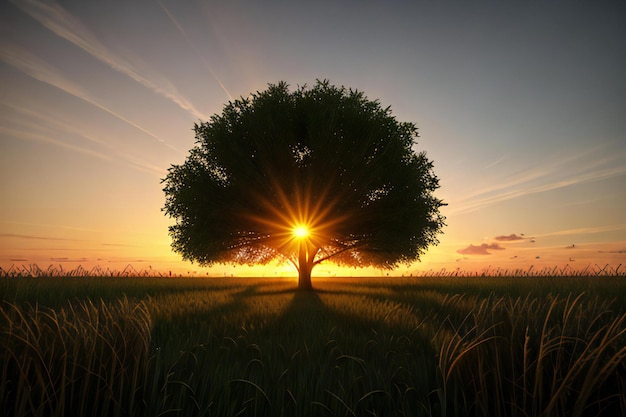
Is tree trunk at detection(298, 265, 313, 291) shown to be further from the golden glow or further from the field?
the field

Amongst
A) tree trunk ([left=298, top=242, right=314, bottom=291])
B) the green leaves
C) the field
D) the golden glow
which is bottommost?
the field

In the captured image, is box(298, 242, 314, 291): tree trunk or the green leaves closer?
the green leaves

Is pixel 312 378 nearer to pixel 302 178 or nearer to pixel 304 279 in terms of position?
pixel 302 178

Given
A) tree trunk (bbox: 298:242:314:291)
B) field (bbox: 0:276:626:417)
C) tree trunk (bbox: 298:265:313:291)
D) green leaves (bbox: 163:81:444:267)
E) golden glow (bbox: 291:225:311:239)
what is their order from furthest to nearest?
1. tree trunk (bbox: 298:242:314:291)
2. tree trunk (bbox: 298:265:313:291)
3. golden glow (bbox: 291:225:311:239)
4. green leaves (bbox: 163:81:444:267)
5. field (bbox: 0:276:626:417)

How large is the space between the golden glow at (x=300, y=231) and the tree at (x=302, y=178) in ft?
0.21

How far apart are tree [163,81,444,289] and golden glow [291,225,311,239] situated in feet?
0.21

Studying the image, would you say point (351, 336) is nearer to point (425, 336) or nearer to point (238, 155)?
point (425, 336)

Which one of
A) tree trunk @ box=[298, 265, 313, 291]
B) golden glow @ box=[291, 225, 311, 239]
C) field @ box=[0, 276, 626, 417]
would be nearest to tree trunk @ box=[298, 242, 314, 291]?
tree trunk @ box=[298, 265, 313, 291]

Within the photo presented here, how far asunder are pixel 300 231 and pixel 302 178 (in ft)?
13.3

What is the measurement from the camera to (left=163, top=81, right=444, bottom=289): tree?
18734 millimetres

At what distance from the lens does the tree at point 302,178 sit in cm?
1873

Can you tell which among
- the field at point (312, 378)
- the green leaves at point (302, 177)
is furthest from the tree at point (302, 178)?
the field at point (312, 378)

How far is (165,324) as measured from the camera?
7395mm

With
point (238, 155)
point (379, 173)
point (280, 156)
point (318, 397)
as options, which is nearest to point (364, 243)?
point (379, 173)
